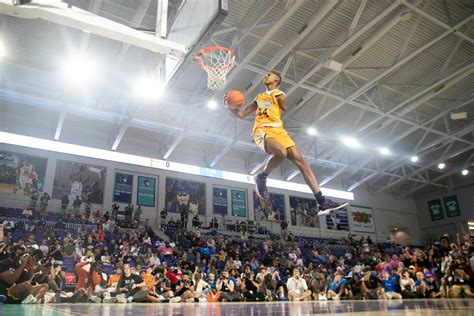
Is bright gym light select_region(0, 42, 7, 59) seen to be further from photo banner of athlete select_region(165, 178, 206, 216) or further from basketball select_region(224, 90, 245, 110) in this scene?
basketball select_region(224, 90, 245, 110)

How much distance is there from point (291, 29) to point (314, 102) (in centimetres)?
476

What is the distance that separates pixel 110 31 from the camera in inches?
187

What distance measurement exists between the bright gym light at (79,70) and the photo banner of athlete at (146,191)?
19.5 ft

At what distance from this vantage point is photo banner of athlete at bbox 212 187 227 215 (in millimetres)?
18834

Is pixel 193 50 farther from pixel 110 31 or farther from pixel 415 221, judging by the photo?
Result: pixel 415 221

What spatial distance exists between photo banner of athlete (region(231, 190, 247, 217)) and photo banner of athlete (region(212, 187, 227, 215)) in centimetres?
52

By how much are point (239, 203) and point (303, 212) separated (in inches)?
173

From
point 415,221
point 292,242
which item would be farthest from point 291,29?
point 415,221

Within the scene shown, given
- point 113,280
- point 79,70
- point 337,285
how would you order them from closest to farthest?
point 113,280 < point 337,285 < point 79,70

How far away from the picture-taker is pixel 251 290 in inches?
379

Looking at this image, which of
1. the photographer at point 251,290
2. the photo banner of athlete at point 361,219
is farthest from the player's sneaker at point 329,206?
the photo banner of athlete at point 361,219

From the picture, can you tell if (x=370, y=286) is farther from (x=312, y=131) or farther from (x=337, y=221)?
(x=337, y=221)

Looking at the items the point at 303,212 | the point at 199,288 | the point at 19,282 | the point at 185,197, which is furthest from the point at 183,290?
the point at 303,212

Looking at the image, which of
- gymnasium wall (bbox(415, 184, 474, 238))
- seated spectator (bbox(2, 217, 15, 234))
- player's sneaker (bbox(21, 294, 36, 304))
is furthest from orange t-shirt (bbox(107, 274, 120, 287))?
gymnasium wall (bbox(415, 184, 474, 238))
